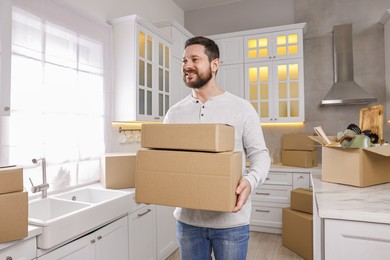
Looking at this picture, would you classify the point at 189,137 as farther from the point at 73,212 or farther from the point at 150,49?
the point at 150,49

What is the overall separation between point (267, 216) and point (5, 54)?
122 inches

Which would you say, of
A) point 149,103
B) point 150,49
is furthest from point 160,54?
point 149,103

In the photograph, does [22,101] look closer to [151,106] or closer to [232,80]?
[151,106]

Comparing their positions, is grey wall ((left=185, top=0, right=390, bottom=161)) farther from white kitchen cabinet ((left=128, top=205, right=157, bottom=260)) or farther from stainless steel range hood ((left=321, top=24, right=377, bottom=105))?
white kitchen cabinet ((left=128, top=205, right=157, bottom=260))

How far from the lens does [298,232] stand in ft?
9.04

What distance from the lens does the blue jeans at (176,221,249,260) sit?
1.24 metres

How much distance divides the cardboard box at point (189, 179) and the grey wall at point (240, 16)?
3433 mm

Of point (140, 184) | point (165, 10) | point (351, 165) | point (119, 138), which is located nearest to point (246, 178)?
point (140, 184)

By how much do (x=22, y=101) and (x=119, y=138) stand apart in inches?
41.8

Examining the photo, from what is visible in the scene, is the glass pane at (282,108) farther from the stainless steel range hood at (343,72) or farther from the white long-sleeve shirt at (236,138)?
the white long-sleeve shirt at (236,138)

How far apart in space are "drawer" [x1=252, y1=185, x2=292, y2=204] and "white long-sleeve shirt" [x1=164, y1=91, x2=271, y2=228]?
7.15 feet

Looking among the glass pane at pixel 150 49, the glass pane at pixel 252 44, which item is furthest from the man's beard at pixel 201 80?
the glass pane at pixel 252 44

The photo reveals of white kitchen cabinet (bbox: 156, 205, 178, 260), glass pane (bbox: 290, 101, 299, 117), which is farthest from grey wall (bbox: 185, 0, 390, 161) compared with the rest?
white kitchen cabinet (bbox: 156, 205, 178, 260)

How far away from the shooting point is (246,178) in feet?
3.78
